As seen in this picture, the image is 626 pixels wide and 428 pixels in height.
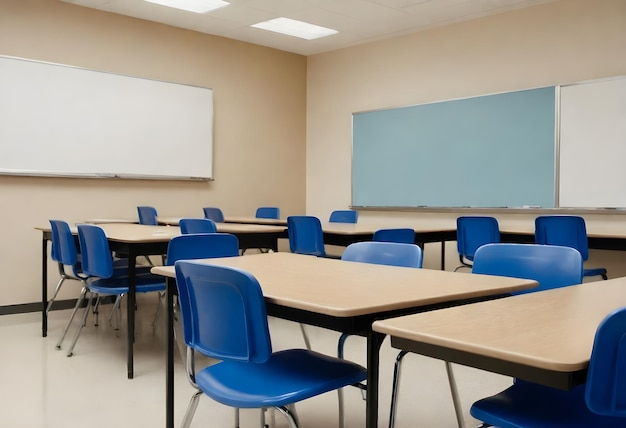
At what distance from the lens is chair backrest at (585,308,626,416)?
1.03 m

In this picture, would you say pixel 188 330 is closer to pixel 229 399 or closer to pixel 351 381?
pixel 229 399

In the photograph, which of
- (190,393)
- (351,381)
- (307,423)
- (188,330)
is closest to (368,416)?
(351,381)

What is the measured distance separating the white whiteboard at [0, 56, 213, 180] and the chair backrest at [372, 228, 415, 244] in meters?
3.11

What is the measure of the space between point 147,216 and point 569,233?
150 inches

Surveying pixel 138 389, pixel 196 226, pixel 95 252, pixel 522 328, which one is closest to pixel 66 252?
pixel 95 252

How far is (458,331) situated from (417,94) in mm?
5803

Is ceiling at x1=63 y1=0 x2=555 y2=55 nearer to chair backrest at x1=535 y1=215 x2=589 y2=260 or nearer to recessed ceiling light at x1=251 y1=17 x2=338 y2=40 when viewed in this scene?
recessed ceiling light at x1=251 y1=17 x2=338 y2=40

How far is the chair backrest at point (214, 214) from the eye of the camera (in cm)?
632

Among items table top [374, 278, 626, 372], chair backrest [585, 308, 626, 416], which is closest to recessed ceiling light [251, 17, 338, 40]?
table top [374, 278, 626, 372]

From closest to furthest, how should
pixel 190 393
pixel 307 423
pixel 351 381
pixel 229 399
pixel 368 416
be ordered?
pixel 368 416
pixel 229 399
pixel 351 381
pixel 307 423
pixel 190 393

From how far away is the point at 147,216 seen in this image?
5801mm

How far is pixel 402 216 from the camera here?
684 cm

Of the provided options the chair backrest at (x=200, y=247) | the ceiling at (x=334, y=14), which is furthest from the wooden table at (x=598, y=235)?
the chair backrest at (x=200, y=247)

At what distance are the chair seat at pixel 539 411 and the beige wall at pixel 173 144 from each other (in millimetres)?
5063
